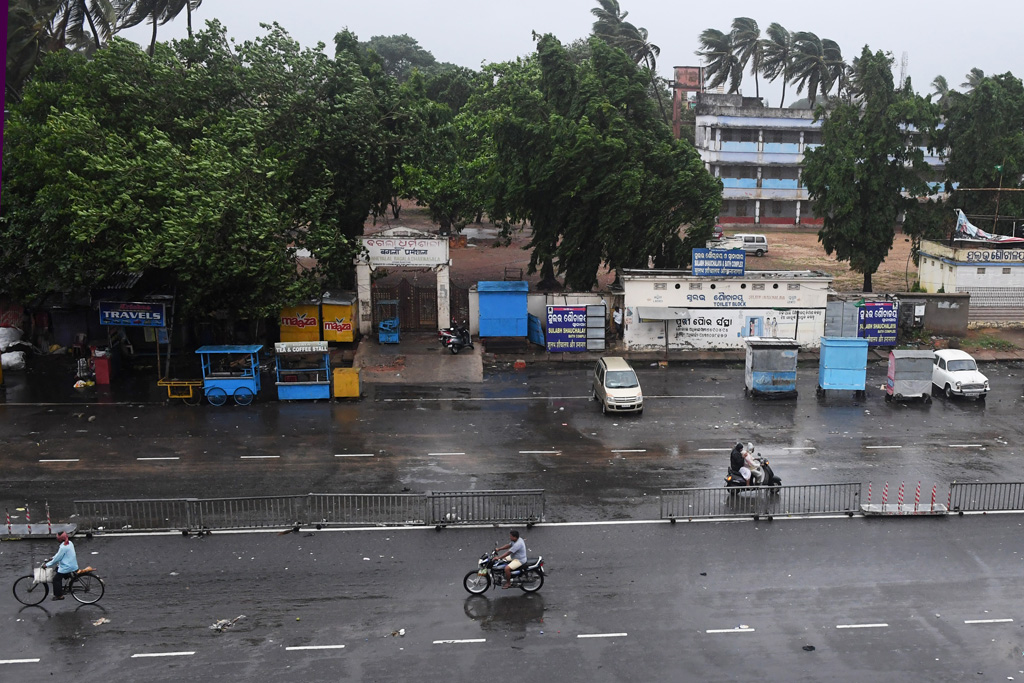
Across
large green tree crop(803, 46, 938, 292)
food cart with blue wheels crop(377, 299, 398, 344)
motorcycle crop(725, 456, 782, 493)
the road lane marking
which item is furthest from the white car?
food cart with blue wheels crop(377, 299, 398, 344)

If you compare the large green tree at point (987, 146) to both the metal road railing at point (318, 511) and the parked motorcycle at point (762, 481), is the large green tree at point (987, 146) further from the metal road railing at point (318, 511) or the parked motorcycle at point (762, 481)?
the metal road railing at point (318, 511)

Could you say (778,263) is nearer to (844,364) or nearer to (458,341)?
(844,364)

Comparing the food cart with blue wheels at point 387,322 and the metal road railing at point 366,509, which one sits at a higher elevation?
the food cart with blue wheels at point 387,322

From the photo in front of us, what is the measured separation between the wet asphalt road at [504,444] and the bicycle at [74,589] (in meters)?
3.93

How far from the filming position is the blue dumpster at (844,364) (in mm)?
27844

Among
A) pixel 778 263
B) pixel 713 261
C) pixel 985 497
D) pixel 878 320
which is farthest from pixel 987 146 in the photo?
pixel 985 497

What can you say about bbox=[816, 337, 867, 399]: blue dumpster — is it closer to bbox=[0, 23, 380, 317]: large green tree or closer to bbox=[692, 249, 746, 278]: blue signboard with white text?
bbox=[692, 249, 746, 278]: blue signboard with white text

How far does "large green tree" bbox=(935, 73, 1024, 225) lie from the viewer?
39281mm

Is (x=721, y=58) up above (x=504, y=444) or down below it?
above

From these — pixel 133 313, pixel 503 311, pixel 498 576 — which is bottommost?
pixel 498 576

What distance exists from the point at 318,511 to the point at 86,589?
190 inches

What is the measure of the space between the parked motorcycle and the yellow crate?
481 inches

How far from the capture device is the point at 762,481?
19.4 m

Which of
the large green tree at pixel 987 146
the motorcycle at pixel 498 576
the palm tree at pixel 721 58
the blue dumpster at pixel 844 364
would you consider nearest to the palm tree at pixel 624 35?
the palm tree at pixel 721 58
